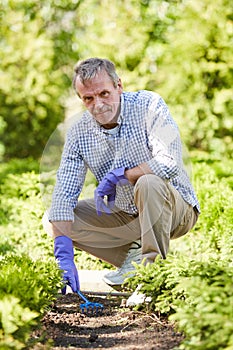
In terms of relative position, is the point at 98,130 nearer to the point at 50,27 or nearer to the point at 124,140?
the point at 124,140

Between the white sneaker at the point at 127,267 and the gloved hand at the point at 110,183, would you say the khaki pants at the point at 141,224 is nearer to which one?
the white sneaker at the point at 127,267

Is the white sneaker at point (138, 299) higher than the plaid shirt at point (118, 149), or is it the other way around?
the plaid shirt at point (118, 149)

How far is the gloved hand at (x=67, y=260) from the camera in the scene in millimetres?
3801

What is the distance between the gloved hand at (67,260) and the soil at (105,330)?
0.42ft

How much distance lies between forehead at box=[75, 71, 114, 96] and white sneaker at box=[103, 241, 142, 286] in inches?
41.1

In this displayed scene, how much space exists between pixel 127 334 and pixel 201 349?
91 cm

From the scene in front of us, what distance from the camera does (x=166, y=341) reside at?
2.77 meters

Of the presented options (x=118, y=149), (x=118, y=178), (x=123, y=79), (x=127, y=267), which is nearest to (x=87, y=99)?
(x=118, y=149)

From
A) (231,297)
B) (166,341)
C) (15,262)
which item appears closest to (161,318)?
(166,341)

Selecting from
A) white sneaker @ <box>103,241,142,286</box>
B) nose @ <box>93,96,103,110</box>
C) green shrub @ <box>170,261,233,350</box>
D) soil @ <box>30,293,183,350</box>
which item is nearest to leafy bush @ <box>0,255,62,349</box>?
soil @ <box>30,293,183,350</box>

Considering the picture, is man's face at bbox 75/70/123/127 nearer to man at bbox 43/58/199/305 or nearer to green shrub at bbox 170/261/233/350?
man at bbox 43/58/199/305

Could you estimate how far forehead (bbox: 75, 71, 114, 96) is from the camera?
12.9ft

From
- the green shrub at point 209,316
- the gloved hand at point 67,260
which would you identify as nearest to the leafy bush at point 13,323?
the green shrub at point 209,316

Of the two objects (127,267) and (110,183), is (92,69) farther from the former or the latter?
(127,267)
